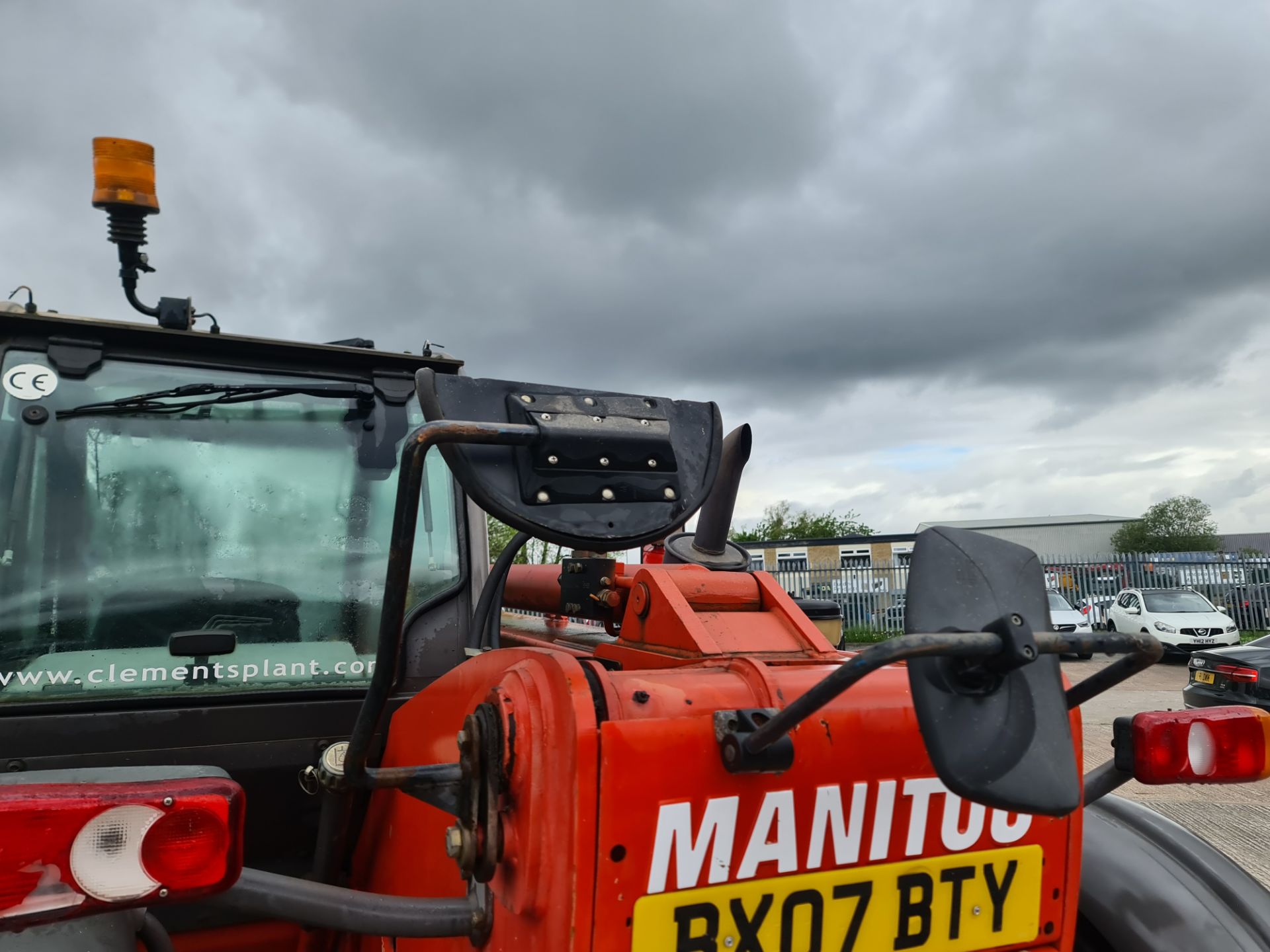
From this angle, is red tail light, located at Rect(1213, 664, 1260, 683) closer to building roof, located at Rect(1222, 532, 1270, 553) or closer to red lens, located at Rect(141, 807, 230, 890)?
red lens, located at Rect(141, 807, 230, 890)

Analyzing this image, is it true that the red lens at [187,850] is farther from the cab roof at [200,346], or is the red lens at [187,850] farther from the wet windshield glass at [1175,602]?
the wet windshield glass at [1175,602]

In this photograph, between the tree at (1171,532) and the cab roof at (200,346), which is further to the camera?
the tree at (1171,532)

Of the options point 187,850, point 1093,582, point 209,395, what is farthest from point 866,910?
point 1093,582

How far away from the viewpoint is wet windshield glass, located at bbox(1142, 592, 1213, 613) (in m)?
17.1

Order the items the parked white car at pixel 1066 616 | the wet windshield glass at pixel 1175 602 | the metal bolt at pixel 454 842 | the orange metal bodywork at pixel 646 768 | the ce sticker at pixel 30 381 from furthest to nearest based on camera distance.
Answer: the parked white car at pixel 1066 616
the wet windshield glass at pixel 1175 602
the ce sticker at pixel 30 381
the metal bolt at pixel 454 842
the orange metal bodywork at pixel 646 768

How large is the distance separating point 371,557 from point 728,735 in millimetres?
1379

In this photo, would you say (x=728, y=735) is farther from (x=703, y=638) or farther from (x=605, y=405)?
(x=605, y=405)

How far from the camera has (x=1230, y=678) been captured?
26.7ft

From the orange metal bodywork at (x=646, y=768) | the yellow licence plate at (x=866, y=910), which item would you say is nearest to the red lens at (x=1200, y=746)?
the orange metal bodywork at (x=646, y=768)

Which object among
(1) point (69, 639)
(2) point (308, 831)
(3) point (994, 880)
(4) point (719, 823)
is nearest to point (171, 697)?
(1) point (69, 639)

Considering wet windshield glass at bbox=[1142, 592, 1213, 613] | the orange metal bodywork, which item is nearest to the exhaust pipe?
the orange metal bodywork

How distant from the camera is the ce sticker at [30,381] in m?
2.17

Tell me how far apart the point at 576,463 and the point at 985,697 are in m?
0.67

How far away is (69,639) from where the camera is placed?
6.81 feet
